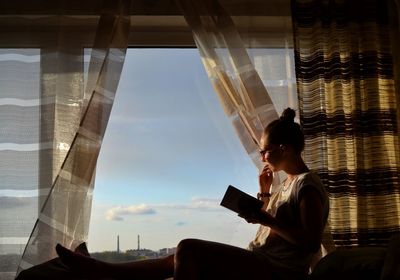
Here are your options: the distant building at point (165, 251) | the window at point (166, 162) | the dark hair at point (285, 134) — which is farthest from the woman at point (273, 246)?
the distant building at point (165, 251)

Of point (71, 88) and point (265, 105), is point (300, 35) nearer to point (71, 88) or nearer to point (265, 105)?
point (265, 105)

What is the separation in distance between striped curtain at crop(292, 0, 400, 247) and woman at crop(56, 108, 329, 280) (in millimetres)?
335

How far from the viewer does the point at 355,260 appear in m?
1.93

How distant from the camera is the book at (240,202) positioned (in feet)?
6.70

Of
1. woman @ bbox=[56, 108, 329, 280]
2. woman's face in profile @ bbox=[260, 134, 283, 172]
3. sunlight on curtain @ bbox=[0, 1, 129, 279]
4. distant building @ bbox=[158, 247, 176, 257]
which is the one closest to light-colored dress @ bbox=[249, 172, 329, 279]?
woman @ bbox=[56, 108, 329, 280]

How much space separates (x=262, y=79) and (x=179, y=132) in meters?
0.50

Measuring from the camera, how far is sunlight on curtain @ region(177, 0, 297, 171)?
251 centimetres

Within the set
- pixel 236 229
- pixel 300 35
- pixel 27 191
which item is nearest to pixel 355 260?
pixel 236 229

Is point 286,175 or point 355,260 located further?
point 286,175

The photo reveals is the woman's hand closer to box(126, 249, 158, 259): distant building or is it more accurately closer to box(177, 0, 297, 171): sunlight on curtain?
box(177, 0, 297, 171): sunlight on curtain

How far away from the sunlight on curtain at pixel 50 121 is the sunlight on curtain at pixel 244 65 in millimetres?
384

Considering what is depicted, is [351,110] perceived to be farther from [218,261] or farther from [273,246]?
[218,261]

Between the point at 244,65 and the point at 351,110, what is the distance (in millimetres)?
543

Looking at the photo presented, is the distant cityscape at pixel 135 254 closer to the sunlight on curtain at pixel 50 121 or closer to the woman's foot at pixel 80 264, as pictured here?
the sunlight on curtain at pixel 50 121
